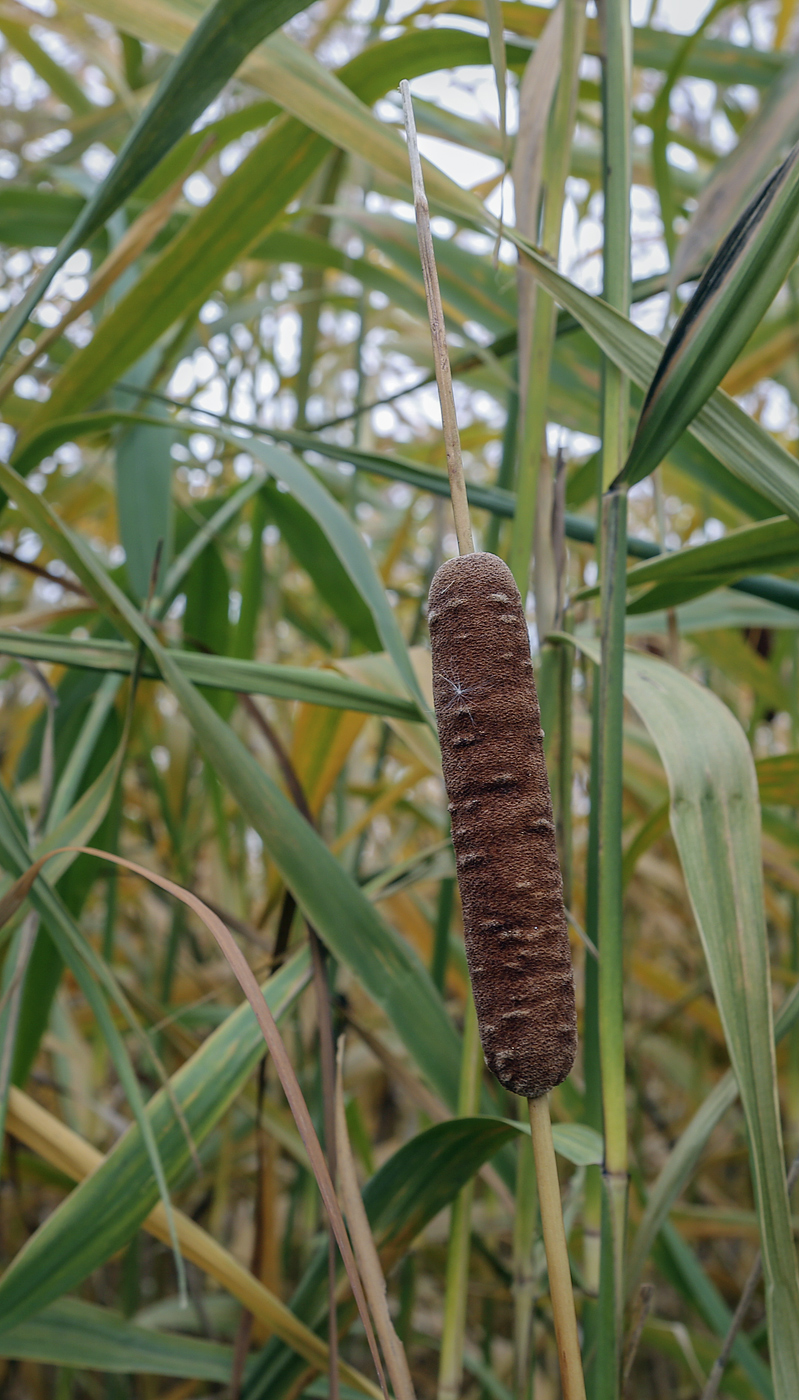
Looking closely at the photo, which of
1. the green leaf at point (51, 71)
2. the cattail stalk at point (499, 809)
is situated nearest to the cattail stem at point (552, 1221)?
the cattail stalk at point (499, 809)

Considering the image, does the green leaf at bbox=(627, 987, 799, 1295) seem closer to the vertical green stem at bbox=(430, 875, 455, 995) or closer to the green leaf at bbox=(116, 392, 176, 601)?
the vertical green stem at bbox=(430, 875, 455, 995)

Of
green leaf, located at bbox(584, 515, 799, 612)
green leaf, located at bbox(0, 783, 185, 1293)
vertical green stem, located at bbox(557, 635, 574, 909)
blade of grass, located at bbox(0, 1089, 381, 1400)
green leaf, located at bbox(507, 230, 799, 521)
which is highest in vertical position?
green leaf, located at bbox(507, 230, 799, 521)

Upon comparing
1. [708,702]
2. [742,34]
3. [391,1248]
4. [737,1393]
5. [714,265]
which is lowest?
[737,1393]

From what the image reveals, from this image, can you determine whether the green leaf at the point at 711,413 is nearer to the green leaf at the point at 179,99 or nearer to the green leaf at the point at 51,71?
the green leaf at the point at 179,99

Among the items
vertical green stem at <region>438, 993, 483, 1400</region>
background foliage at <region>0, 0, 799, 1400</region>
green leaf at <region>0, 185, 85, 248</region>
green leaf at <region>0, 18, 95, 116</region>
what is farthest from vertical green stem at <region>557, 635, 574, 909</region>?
green leaf at <region>0, 18, 95, 116</region>

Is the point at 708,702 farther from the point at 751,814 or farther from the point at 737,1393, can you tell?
the point at 737,1393

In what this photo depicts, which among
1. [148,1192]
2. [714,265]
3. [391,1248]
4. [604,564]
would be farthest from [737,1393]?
[714,265]

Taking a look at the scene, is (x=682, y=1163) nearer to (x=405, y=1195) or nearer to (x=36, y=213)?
(x=405, y=1195)
